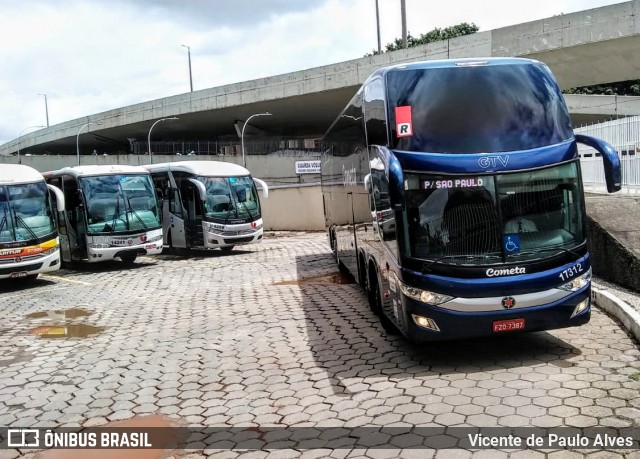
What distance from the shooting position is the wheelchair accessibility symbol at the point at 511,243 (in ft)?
19.3

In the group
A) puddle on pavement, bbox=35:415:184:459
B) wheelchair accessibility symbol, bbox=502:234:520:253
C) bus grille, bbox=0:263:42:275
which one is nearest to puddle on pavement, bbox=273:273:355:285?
bus grille, bbox=0:263:42:275

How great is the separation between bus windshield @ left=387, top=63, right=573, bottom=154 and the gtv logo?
109 mm

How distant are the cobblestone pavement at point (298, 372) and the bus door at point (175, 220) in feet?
29.2

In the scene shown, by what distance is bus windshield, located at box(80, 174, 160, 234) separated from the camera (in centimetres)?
1677

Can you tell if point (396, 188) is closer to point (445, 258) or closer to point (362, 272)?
point (445, 258)

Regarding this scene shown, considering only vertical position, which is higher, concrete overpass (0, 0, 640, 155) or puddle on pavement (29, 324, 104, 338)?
concrete overpass (0, 0, 640, 155)

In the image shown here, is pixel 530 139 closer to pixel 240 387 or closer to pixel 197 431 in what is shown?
pixel 240 387

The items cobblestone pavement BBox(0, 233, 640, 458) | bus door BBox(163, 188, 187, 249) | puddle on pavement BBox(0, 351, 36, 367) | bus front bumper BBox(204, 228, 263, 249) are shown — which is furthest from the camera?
bus door BBox(163, 188, 187, 249)

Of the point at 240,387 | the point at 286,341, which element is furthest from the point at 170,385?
the point at 286,341

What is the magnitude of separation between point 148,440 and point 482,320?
3.37 metres

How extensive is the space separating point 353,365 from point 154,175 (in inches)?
631

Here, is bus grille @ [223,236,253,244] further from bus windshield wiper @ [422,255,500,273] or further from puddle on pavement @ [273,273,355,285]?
bus windshield wiper @ [422,255,500,273]

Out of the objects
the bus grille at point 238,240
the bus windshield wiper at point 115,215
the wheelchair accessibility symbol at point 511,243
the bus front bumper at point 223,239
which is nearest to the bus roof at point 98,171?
the bus windshield wiper at point 115,215

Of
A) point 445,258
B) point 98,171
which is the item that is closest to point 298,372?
point 445,258
